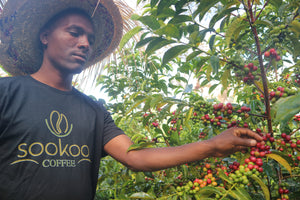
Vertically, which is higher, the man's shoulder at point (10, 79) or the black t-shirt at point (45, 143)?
the man's shoulder at point (10, 79)

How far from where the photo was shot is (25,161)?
126 centimetres

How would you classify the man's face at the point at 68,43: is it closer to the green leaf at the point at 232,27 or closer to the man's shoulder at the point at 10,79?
the man's shoulder at the point at 10,79

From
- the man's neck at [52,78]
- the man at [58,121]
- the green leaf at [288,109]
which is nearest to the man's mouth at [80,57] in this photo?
the man at [58,121]

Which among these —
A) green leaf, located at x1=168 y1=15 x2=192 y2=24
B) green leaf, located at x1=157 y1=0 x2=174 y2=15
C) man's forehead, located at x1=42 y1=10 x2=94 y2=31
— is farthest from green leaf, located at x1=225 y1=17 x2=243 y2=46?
man's forehead, located at x1=42 y1=10 x2=94 y2=31

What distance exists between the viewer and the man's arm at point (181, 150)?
1.09m

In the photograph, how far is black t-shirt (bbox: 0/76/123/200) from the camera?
1242 millimetres

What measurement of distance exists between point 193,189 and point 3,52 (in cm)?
188

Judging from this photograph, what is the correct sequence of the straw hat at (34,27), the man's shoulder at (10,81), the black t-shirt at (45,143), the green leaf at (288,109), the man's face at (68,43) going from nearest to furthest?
the green leaf at (288,109) < the black t-shirt at (45,143) < the man's shoulder at (10,81) < the man's face at (68,43) < the straw hat at (34,27)

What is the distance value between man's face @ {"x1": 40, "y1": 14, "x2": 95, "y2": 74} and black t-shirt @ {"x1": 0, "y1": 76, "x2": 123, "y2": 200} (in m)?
0.19

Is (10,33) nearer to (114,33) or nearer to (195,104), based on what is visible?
(114,33)

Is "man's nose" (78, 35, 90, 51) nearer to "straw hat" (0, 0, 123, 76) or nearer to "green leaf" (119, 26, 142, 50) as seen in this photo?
"straw hat" (0, 0, 123, 76)

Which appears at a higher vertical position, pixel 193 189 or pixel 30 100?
pixel 30 100

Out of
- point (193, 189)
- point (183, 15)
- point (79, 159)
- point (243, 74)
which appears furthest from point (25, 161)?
point (243, 74)

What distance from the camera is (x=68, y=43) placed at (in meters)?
1.57
